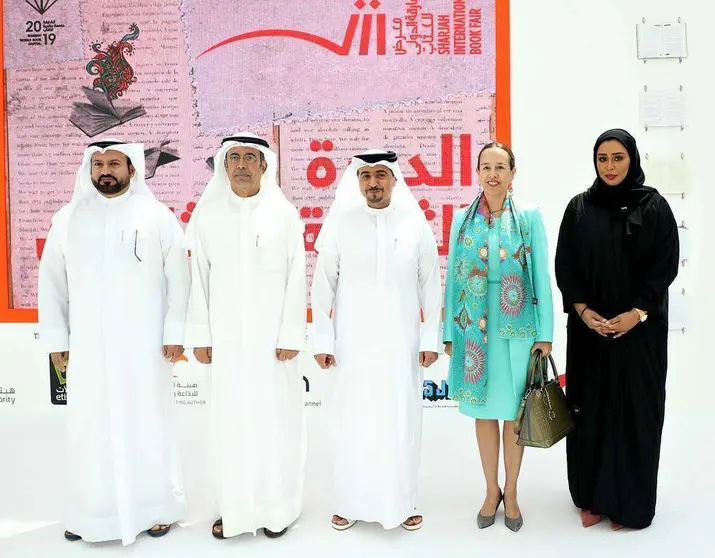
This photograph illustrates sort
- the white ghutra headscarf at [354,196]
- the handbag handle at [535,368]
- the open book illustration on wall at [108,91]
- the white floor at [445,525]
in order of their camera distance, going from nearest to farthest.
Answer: the white floor at [445,525] < the handbag handle at [535,368] < the white ghutra headscarf at [354,196] < the open book illustration on wall at [108,91]

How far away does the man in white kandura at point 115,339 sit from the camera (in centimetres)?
283

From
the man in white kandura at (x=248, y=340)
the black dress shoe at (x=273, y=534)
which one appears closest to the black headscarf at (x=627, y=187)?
the man in white kandura at (x=248, y=340)

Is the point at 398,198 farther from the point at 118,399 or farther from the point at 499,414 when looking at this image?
the point at 118,399

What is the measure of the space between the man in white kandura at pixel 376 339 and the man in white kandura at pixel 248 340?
18cm

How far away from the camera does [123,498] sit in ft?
9.22

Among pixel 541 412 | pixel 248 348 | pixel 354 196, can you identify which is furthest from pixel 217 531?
pixel 354 196

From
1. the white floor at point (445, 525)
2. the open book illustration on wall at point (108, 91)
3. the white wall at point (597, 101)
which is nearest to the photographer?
the white floor at point (445, 525)

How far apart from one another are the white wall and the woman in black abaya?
6.34 feet

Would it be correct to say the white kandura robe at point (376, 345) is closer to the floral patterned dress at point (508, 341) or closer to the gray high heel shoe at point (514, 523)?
the floral patterned dress at point (508, 341)

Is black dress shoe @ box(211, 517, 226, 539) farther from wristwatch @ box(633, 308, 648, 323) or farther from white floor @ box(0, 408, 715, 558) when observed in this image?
wristwatch @ box(633, 308, 648, 323)

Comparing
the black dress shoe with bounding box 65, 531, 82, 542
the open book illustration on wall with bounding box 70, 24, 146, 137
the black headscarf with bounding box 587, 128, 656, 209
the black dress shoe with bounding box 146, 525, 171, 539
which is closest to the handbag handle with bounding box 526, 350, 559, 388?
the black headscarf with bounding box 587, 128, 656, 209

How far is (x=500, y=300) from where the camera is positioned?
9.38 feet

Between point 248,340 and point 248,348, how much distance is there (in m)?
0.03

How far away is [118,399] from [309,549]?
103 centimetres
